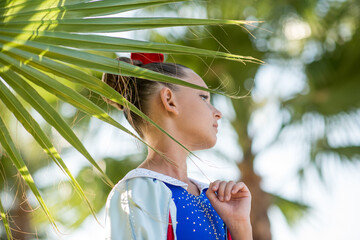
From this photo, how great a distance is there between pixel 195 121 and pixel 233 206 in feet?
0.91

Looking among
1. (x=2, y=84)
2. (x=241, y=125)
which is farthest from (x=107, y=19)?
(x=241, y=125)

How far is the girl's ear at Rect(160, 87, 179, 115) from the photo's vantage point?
5.32ft

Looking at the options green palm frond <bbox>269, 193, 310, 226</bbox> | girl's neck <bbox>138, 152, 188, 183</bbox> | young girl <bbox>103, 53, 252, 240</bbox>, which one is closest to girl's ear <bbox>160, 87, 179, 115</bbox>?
young girl <bbox>103, 53, 252, 240</bbox>

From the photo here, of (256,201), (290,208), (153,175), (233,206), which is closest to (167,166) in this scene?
(153,175)

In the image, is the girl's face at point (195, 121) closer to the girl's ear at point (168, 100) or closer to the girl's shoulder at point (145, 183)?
the girl's ear at point (168, 100)

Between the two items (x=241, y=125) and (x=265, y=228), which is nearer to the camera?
(x=265, y=228)

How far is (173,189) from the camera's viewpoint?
1498 mm

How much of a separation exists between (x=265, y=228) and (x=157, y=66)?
3.55 meters

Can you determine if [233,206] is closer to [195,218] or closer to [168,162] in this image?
[195,218]

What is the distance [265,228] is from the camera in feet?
16.3

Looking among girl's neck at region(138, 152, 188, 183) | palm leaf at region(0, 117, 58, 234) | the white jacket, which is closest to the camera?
palm leaf at region(0, 117, 58, 234)

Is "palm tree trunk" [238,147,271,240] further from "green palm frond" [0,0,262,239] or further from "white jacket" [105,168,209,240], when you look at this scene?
"green palm frond" [0,0,262,239]

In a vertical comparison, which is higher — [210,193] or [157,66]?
[157,66]

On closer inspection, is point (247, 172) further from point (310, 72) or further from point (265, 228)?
point (310, 72)
